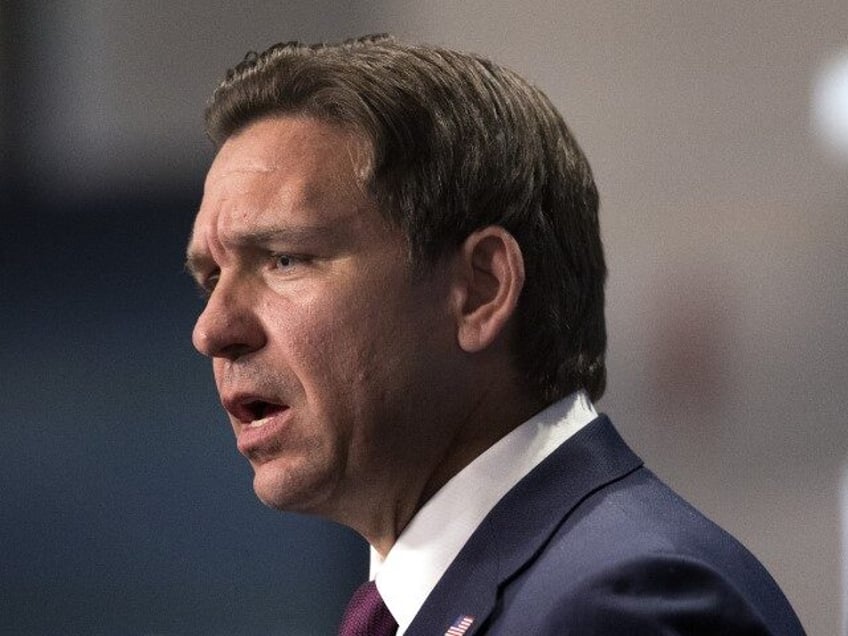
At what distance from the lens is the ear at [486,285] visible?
145 centimetres

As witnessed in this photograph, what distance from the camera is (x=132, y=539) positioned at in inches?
116

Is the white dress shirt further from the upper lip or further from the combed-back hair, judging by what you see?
the upper lip

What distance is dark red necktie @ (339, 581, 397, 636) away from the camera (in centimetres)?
149

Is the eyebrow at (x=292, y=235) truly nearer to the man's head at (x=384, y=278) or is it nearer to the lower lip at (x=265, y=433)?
the man's head at (x=384, y=278)

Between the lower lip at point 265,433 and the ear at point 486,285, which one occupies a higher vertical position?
the ear at point 486,285

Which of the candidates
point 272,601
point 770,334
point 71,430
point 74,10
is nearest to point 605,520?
point 770,334

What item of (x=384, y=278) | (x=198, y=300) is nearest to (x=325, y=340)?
(x=384, y=278)

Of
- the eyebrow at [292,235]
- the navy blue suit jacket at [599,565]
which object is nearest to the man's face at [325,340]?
the eyebrow at [292,235]

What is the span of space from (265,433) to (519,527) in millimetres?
253

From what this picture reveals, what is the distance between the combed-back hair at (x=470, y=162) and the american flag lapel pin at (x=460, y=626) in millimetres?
259

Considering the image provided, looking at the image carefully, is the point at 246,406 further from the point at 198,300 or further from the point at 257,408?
the point at 198,300

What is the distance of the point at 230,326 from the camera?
4.69ft

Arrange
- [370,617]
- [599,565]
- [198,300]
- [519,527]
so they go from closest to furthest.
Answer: [599,565] → [519,527] → [370,617] → [198,300]

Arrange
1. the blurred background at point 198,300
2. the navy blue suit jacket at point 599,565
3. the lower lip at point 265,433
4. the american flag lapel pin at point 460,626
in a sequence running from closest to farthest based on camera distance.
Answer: the navy blue suit jacket at point 599,565, the american flag lapel pin at point 460,626, the lower lip at point 265,433, the blurred background at point 198,300
